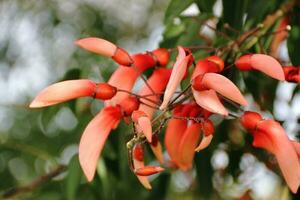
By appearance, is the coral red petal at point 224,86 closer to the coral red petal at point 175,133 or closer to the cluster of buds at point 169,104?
the cluster of buds at point 169,104

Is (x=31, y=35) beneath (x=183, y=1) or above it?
beneath

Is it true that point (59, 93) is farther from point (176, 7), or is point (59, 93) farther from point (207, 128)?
point (176, 7)

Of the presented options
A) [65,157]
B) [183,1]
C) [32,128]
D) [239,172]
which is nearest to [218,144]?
[239,172]

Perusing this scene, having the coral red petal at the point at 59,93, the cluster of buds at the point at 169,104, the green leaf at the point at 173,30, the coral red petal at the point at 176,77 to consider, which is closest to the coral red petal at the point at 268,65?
the cluster of buds at the point at 169,104

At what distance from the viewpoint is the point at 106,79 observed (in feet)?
4.69

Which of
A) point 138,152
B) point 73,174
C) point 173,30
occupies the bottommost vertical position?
point 73,174

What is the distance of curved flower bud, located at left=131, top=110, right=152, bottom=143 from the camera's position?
Answer: 0.81m

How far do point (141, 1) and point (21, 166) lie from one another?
75 centimetres

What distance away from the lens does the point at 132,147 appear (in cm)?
87

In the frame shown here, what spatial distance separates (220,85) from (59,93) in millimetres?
221

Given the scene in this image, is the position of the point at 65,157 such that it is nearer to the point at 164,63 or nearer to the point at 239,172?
the point at 239,172

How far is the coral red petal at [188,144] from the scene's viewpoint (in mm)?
995

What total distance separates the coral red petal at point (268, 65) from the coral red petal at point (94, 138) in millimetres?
201

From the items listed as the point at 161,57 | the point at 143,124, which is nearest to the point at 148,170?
the point at 143,124
